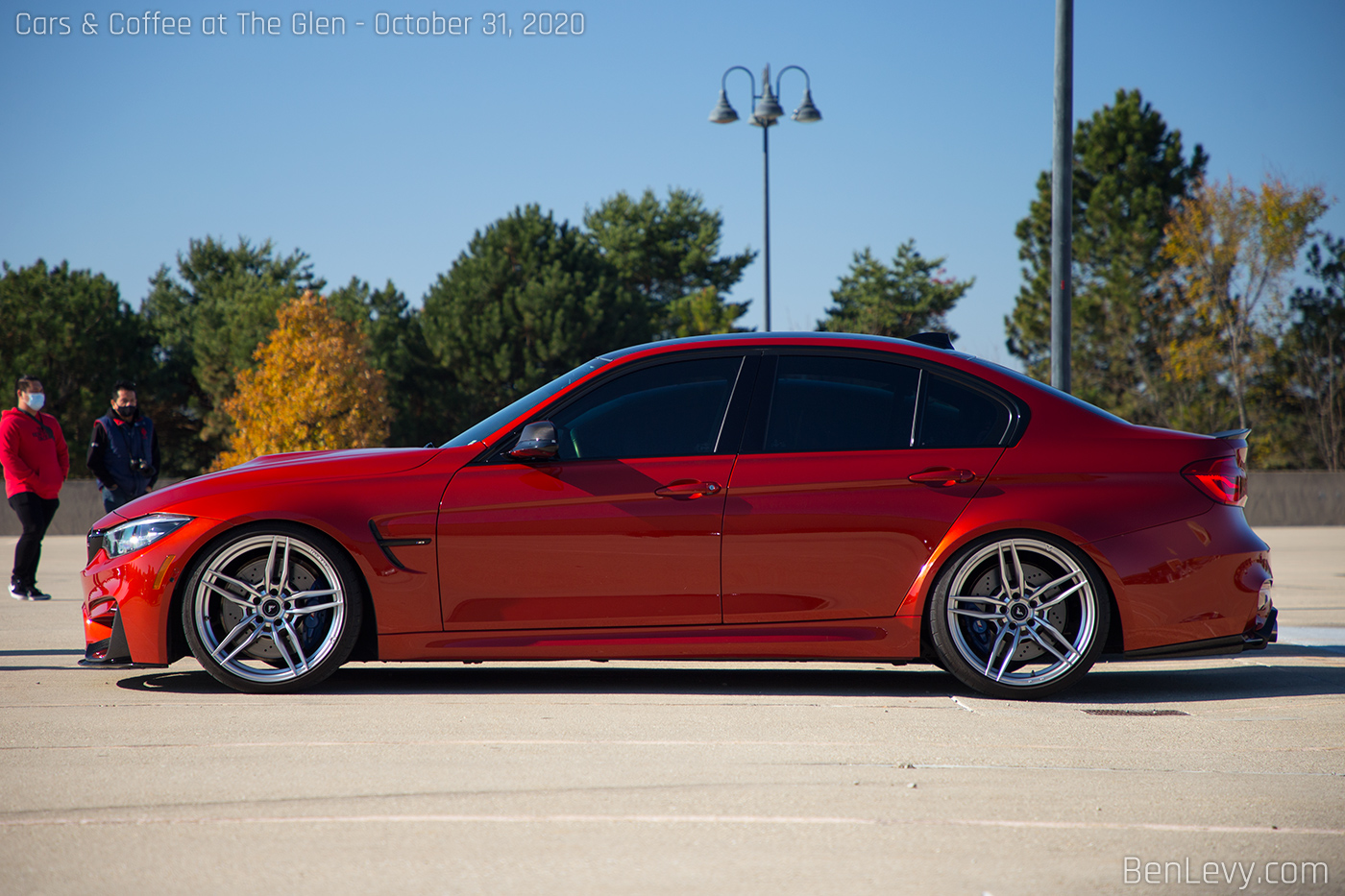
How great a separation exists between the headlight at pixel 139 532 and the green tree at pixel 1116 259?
46794mm

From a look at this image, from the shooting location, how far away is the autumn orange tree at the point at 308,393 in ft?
162

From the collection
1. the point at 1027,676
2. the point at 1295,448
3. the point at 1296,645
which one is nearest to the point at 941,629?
the point at 1027,676

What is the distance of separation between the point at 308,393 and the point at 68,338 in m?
14.3

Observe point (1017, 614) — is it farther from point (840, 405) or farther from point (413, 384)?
point (413, 384)

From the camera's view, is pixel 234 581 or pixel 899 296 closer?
pixel 234 581

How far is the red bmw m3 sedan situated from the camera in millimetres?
5121

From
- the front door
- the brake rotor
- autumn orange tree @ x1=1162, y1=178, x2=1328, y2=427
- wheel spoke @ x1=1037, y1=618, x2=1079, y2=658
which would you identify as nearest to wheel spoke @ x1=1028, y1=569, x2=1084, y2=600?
wheel spoke @ x1=1037, y1=618, x2=1079, y2=658

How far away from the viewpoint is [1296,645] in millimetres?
7156

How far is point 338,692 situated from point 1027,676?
10.1 feet

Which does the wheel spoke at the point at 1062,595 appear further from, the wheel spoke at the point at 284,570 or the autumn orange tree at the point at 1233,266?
the autumn orange tree at the point at 1233,266

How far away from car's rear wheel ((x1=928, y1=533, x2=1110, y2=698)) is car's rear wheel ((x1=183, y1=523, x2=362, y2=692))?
2.60 metres

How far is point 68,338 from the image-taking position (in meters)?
55.0

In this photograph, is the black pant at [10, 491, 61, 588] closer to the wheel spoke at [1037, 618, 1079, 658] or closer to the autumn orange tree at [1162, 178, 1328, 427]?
the wheel spoke at [1037, 618, 1079, 658]

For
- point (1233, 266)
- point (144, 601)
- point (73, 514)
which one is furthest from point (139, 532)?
point (1233, 266)
